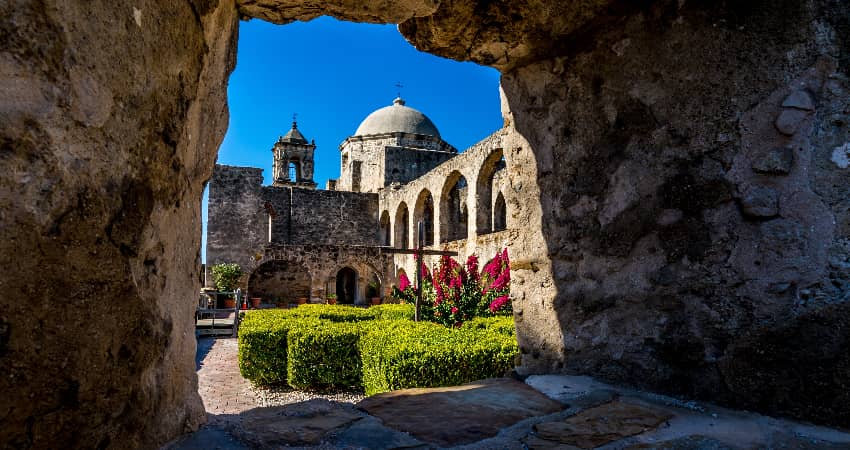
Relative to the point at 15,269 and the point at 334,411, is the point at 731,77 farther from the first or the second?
the point at 15,269

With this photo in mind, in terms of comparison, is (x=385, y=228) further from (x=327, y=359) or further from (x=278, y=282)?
(x=327, y=359)

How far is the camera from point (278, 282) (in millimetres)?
21766

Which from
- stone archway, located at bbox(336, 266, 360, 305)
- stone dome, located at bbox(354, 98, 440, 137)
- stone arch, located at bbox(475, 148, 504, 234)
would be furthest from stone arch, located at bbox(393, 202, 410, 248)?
stone dome, located at bbox(354, 98, 440, 137)

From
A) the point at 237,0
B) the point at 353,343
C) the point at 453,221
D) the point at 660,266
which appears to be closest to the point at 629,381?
the point at 660,266

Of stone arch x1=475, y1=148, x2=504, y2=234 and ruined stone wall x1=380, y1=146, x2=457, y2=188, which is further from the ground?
ruined stone wall x1=380, y1=146, x2=457, y2=188

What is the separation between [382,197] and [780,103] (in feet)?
73.7

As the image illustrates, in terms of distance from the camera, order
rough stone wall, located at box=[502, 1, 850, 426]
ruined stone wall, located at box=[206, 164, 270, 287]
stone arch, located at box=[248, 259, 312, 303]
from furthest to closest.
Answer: stone arch, located at box=[248, 259, 312, 303] < ruined stone wall, located at box=[206, 164, 270, 287] < rough stone wall, located at box=[502, 1, 850, 426]

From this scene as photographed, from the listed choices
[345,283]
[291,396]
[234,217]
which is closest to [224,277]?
[234,217]

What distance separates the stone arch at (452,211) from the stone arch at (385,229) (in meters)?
4.31

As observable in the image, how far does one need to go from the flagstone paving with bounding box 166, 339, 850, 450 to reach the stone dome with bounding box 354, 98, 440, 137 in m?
28.1

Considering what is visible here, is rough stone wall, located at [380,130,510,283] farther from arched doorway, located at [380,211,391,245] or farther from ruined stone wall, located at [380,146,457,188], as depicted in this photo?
ruined stone wall, located at [380,146,457,188]

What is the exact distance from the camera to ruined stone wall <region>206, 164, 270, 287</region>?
1911 centimetres

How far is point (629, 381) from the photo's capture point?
212 cm

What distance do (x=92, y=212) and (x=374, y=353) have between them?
5.15 m
